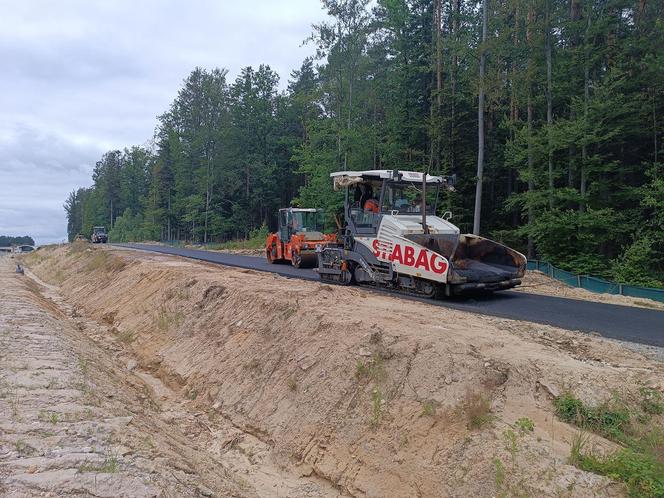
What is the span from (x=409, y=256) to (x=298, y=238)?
863cm

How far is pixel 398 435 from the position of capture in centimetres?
521

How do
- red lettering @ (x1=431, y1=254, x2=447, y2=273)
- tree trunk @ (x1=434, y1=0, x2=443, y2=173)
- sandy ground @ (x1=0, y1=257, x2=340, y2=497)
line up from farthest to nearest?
tree trunk @ (x1=434, y1=0, x2=443, y2=173) < red lettering @ (x1=431, y1=254, x2=447, y2=273) < sandy ground @ (x1=0, y1=257, x2=340, y2=497)

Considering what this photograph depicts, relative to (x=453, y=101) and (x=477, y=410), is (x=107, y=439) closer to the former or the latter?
(x=477, y=410)

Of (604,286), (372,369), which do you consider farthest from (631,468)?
(604,286)

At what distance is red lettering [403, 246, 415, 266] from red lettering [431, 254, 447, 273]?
606mm

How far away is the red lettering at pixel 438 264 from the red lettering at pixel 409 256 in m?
0.61

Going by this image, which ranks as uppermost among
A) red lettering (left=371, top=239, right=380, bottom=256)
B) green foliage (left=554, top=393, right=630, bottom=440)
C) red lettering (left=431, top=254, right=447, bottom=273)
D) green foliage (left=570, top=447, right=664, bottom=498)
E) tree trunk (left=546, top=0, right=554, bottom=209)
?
tree trunk (left=546, top=0, right=554, bottom=209)

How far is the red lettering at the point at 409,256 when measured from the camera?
10.7m

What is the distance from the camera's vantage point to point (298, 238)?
62.0 feet

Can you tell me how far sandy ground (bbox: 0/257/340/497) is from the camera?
409cm

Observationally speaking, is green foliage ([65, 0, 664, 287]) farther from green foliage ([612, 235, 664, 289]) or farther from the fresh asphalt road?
the fresh asphalt road

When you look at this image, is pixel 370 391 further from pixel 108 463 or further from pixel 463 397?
pixel 108 463

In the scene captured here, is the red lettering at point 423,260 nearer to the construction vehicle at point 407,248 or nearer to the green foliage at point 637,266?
the construction vehicle at point 407,248

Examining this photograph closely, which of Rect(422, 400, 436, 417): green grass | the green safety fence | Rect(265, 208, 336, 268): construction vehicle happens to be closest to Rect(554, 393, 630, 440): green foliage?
Rect(422, 400, 436, 417): green grass
